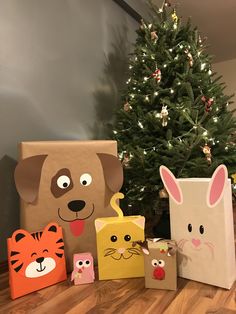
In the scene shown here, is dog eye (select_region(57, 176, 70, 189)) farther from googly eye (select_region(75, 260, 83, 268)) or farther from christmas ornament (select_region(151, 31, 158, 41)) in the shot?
christmas ornament (select_region(151, 31, 158, 41))

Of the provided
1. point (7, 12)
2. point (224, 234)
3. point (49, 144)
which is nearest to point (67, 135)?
point (49, 144)

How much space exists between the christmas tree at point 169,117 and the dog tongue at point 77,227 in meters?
0.48

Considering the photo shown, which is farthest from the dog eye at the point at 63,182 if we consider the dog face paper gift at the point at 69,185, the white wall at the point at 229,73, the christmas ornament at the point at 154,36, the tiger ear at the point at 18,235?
the white wall at the point at 229,73

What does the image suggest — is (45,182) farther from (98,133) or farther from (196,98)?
(196,98)

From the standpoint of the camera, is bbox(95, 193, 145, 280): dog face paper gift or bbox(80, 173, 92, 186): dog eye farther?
bbox(80, 173, 92, 186): dog eye

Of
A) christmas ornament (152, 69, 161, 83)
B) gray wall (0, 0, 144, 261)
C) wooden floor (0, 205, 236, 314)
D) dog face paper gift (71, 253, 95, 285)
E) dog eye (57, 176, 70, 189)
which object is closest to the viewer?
wooden floor (0, 205, 236, 314)

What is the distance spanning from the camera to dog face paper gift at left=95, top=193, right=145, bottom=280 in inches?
45.8

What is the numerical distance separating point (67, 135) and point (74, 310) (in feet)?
3.37

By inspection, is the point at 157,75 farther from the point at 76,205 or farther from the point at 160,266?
the point at 160,266

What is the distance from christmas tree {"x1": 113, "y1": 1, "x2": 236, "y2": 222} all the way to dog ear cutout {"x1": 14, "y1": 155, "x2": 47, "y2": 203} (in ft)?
1.97

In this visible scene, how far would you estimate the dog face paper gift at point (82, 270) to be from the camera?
1146mm

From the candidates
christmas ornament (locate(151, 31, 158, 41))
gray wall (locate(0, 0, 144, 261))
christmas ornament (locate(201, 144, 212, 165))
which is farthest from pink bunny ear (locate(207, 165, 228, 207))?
christmas ornament (locate(151, 31, 158, 41))

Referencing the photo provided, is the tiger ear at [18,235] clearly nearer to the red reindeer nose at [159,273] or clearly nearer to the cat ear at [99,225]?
Result: the cat ear at [99,225]

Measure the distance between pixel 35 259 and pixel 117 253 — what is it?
33 cm
